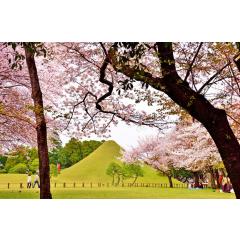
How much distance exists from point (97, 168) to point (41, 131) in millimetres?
693

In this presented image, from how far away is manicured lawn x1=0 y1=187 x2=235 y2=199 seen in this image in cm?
518

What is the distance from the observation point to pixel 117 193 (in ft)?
17.1

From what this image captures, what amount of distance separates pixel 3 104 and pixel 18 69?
0.40 meters

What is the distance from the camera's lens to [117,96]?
17.4ft

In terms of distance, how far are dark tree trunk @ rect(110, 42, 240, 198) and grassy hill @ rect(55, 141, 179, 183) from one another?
81 cm

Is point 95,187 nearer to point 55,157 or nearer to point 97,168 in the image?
point 97,168

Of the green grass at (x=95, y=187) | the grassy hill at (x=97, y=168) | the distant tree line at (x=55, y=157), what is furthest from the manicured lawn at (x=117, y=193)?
the distant tree line at (x=55, y=157)

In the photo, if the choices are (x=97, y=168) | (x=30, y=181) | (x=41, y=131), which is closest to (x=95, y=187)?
(x=97, y=168)

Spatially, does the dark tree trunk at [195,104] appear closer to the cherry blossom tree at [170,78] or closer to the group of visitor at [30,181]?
the cherry blossom tree at [170,78]
